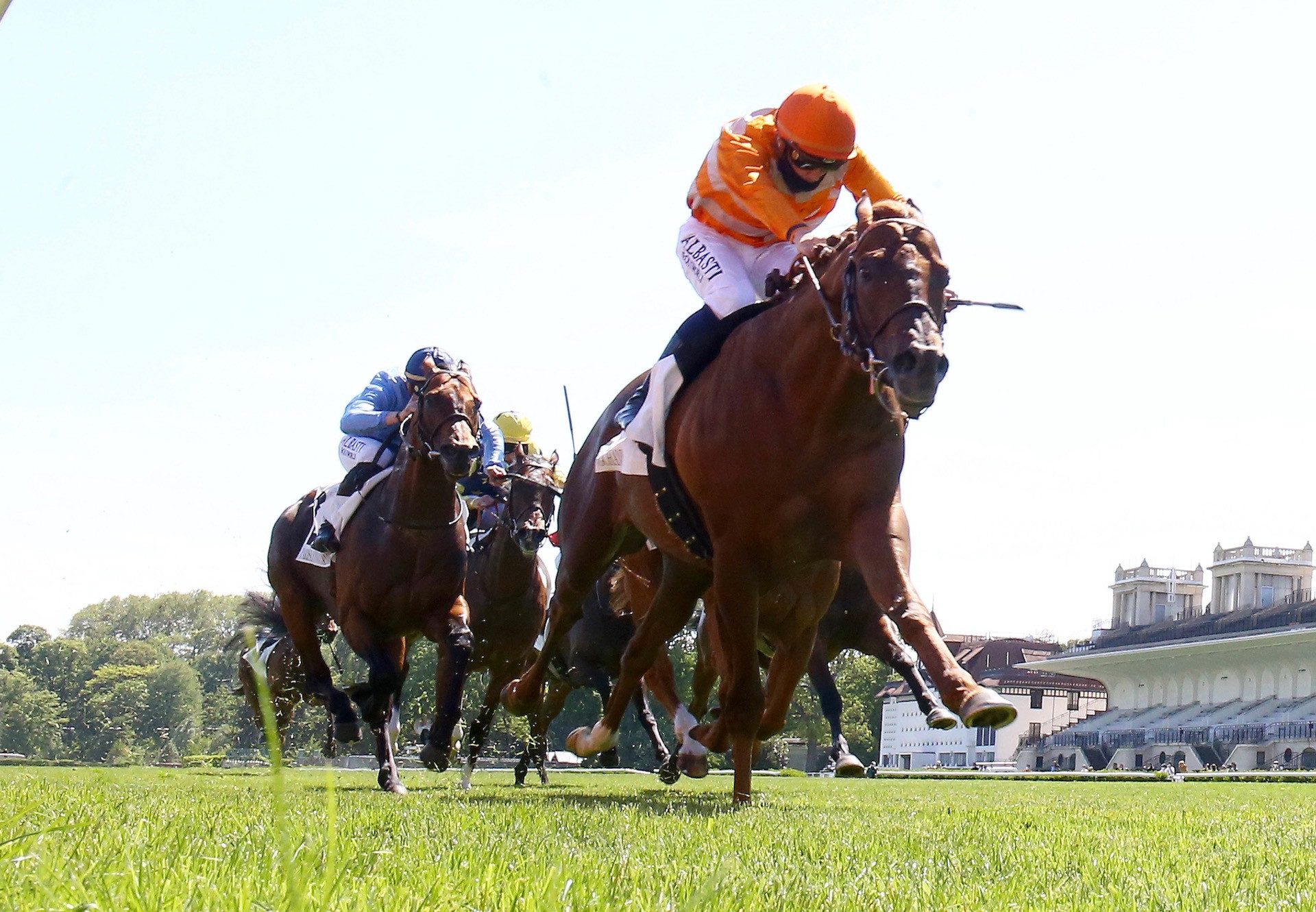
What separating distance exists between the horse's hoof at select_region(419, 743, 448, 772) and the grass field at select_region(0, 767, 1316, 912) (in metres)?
2.90

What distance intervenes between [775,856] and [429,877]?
1465 mm

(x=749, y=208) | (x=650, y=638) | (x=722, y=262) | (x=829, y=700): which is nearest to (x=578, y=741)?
(x=650, y=638)

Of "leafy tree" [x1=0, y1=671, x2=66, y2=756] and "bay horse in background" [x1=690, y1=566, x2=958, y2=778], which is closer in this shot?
"bay horse in background" [x1=690, y1=566, x2=958, y2=778]

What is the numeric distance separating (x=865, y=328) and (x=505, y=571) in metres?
8.49

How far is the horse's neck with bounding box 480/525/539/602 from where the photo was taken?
1441 centimetres

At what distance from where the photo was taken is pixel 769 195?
8203mm

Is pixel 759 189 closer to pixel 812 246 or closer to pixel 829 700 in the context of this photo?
pixel 812 246

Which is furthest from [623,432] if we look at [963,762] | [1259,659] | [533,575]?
[963,762]

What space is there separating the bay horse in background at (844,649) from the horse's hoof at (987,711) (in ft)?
9.75

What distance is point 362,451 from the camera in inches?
492

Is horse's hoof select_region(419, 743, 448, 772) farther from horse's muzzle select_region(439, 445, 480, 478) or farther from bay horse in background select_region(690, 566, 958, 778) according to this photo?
bay horse in background select_region(690, 566, 958, 778)

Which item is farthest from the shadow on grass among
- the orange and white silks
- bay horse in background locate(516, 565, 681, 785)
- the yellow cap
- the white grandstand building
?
the white grandstand building

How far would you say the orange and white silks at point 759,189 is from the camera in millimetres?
8180

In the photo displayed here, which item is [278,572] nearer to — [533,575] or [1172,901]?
[533,575]
